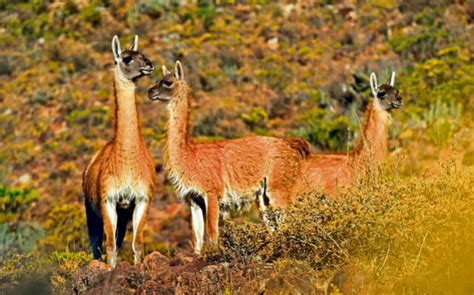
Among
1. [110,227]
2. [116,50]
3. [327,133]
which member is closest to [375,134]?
[116,50]

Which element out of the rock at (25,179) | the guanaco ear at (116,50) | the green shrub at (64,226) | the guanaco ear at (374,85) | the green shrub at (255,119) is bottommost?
the rock at (25,179)

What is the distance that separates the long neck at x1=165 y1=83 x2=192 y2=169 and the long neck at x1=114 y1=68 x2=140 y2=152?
668mm

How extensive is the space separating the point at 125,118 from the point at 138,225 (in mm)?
1249

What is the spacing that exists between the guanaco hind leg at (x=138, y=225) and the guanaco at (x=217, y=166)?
0.82 metres

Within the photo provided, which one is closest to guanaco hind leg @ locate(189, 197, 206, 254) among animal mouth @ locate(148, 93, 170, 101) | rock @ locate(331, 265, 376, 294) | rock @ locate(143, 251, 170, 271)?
animal mouth @ locate(148, 93, 170, 101)

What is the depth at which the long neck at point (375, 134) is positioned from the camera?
12.7m

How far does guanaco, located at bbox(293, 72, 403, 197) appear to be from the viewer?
1262 centimetres

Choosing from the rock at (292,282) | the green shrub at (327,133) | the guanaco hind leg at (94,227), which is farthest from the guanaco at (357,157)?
the green shrub at (327,133)

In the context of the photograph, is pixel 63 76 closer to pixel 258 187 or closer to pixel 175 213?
pixel 175 213

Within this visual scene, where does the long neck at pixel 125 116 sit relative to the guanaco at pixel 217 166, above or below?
above

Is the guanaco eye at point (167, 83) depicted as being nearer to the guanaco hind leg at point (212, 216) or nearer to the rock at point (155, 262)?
the guanaco hind leg at point (212, 216)

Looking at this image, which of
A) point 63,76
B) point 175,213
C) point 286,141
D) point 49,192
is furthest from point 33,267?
point 63,76

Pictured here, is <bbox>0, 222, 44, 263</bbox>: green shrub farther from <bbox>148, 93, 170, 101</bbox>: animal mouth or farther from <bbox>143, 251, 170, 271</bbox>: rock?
<bbox>143, 251, 170, 271</bbox>: rock

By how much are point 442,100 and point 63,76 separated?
1466cm
